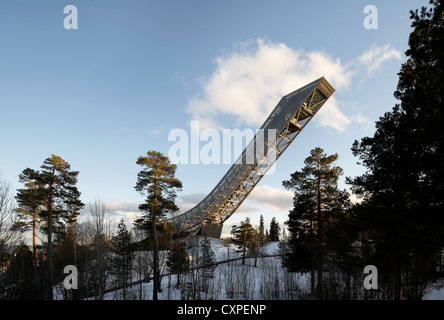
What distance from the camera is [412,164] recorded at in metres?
7.96

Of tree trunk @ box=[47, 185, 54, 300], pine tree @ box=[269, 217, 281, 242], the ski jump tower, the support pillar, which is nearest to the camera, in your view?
tree trunk @ box=[47, 185, 54, 300]

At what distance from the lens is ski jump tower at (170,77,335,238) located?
27.0 meters

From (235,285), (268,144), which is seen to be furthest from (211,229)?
(268,144)

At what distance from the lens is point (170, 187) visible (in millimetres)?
17156

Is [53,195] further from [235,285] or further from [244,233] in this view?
[244,233]

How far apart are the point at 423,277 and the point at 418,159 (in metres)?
4.63

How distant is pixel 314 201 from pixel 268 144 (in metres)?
12.1

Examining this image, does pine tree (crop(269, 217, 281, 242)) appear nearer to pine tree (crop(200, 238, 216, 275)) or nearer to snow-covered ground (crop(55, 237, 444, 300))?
snow-covered ground (crop(55, 237, 444, 300))

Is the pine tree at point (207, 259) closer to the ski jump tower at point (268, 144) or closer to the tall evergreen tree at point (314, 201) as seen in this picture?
the ski jump tower at point (268, 144)

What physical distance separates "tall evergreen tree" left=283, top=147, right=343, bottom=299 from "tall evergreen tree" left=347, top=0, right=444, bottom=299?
500 centimetres

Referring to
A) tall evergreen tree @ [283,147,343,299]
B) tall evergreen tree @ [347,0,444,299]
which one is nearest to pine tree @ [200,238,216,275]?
tall evergreen tree @ [283,147,343,299]

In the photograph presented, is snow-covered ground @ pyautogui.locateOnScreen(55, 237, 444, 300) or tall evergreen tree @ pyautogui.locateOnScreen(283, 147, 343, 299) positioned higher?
tall evergreen tree @ pyautogui.locateOnScreen(283, 147, 343, 299)

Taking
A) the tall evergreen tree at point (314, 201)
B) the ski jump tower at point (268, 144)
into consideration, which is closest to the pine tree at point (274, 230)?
the ski jump tower at point (268, 144)
